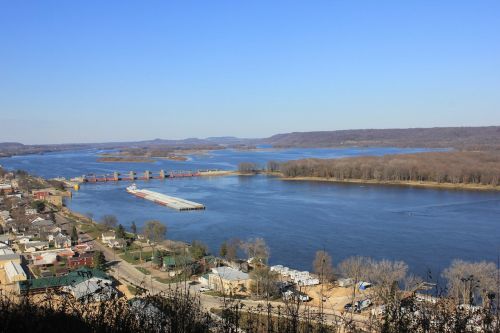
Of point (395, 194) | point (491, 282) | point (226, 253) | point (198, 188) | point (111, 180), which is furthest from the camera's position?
point (111, 180)

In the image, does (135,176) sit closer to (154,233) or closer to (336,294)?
(154,233)

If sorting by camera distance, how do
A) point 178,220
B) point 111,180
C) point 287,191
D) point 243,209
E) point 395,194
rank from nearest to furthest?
point 178,220 → point 243,209 → point 395,194 → point 287,191 → point 111,180

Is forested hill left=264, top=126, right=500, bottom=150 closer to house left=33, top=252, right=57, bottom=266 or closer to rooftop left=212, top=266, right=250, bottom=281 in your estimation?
rooftop left=212, top=266, right=250, bottom=281

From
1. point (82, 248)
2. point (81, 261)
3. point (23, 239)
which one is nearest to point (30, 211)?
point (23, 239)

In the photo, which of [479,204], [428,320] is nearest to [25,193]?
[479,204]

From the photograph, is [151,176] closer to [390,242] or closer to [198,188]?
[198,188]

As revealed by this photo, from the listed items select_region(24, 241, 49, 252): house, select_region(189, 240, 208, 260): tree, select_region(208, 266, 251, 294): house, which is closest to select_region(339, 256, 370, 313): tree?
select_region(208, 266, 251, 294): house

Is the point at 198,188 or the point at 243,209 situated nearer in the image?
the point at 243,209
